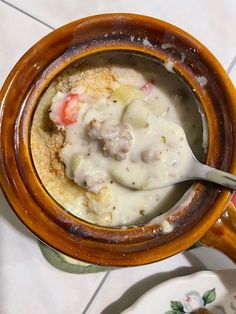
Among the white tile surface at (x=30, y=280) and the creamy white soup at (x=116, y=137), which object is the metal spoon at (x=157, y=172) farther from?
the white tile surface at (x=30, y=280)

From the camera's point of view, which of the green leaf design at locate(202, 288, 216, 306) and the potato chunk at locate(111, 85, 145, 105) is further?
the green leaf design at locate(202, 288, 216, 306)

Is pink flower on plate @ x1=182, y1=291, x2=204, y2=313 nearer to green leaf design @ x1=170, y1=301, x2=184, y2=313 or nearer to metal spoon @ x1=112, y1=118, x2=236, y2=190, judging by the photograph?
green leaf design @ x1=170, y1=301, x2=184, y2=313

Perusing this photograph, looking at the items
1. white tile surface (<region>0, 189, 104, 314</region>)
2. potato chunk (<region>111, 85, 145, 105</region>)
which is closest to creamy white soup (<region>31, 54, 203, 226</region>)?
potato chunk (<region>111, 85, 145, 105</region>)

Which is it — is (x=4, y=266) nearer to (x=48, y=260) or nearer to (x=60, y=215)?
(x=48, y=260)

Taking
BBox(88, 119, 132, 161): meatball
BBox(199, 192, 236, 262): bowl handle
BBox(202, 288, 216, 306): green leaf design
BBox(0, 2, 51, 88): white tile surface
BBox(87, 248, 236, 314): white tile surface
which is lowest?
BBox(202, 288, 216, 306): green leaf design

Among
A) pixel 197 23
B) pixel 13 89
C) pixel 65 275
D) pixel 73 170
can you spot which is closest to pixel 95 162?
pixel 73 170

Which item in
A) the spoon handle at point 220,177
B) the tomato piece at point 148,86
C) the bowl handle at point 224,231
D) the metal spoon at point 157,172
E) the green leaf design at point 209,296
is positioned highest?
the tomato piece at point 148,86

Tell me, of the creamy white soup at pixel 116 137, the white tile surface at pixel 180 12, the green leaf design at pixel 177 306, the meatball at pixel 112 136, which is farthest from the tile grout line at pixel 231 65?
the green leaf design at pixel 177 306
